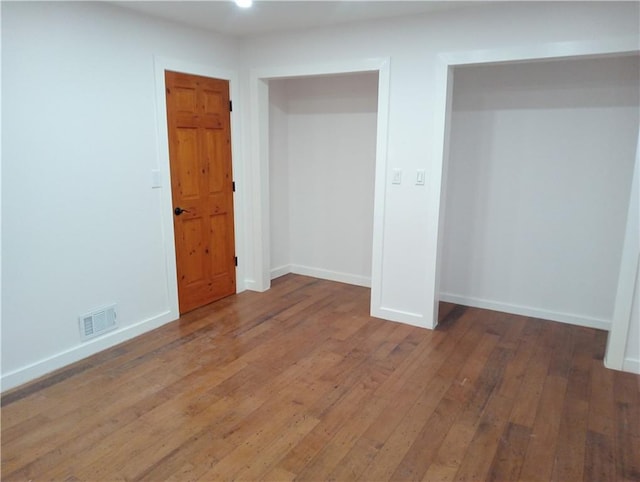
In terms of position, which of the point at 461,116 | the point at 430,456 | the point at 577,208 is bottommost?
the point at 430,456

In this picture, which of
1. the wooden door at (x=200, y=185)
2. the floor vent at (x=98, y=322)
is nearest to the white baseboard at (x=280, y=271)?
the wooden door at (x=200, y=185)

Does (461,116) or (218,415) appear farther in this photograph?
(461,116)

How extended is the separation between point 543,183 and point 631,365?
62.5 inches

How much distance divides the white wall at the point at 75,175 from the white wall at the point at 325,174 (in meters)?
1.52

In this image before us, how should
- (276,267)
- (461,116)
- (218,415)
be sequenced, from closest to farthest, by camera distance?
(218,415) → (461,116) → (276,267)

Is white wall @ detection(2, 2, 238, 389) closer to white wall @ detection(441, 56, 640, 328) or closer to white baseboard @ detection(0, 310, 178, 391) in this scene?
white baseboard @ detection(0, 310, 178, 391)

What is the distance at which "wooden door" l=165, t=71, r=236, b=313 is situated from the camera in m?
3.72

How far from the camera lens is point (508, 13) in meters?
3.04

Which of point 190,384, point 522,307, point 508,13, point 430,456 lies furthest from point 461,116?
point 190,384

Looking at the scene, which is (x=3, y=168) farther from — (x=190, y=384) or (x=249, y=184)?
(x=249, y=184)

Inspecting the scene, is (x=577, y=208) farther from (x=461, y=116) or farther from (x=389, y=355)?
(x=389, y=355)

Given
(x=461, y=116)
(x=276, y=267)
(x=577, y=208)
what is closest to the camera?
(x=577, y=208)

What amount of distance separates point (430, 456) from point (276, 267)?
3243 millimetres

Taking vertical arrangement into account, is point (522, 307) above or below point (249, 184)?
below
